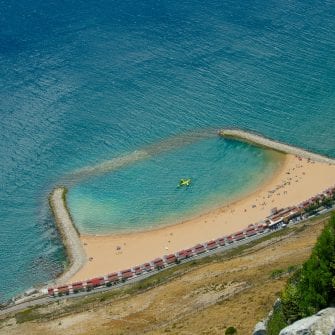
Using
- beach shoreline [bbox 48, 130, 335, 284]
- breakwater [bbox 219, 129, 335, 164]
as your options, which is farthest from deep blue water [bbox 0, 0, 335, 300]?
beach shoreline [bbox 48, 130, 335, 284]

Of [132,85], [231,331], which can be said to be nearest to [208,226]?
[231,331]

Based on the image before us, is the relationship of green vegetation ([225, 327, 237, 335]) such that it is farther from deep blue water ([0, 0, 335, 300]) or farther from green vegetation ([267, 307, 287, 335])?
deep blue water ([0, 0, 335, 300])

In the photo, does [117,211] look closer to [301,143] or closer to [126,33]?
[301,143]

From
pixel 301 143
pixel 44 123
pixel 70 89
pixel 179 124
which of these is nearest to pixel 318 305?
pixel 301 143

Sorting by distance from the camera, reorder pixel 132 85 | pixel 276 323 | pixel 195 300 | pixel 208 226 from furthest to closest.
Result: pixel 132 85 < pixel 208 226 < pixel 195 300 < pixel 276 323

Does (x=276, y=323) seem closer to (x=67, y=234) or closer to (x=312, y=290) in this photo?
(x=312, y=290)

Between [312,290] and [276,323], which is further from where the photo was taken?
[276,323]

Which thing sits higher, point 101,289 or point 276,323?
point 276,323
